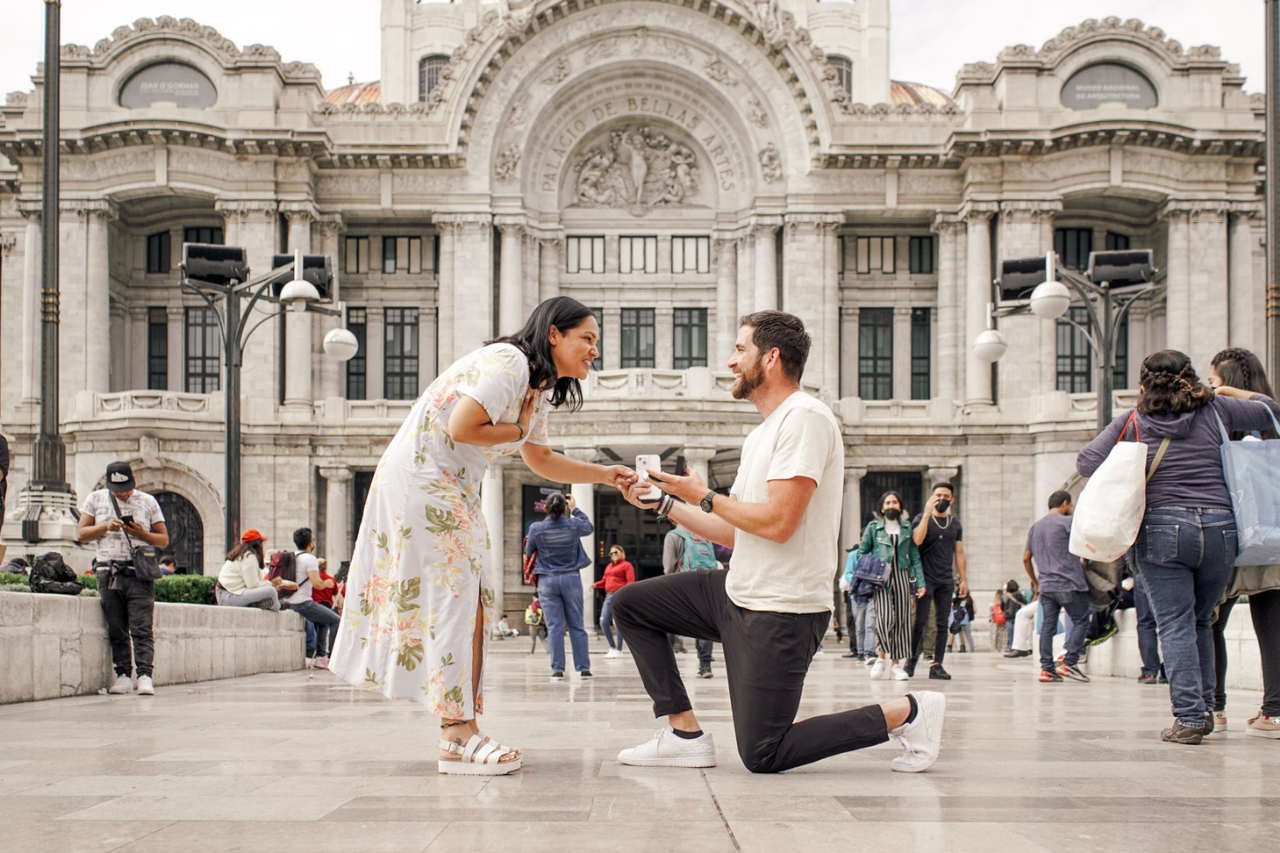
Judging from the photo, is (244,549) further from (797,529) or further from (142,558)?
(797,529)

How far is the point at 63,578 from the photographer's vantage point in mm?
10211

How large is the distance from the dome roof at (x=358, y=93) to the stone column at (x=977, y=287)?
2401 cm

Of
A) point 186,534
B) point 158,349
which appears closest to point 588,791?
point 186,534

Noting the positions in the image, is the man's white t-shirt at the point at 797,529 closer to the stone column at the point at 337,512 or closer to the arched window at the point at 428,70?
the stone column at the point at 337,512

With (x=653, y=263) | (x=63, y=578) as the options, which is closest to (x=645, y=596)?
(x=63, y=578)

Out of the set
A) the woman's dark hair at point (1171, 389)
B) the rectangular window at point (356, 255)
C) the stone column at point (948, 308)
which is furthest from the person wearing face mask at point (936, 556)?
the rectangular window at point (356, 255)

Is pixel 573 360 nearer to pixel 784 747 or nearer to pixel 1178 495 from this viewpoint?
pixel 784 747

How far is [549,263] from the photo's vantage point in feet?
120

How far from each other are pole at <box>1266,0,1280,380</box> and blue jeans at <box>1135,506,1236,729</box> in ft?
27.3

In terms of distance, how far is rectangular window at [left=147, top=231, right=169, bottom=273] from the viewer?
36.8m

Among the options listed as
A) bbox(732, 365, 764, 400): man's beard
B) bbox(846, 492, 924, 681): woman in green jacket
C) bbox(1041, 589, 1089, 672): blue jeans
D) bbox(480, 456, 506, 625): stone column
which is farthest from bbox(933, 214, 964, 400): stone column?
bbox(732, 365, 764, 400): man's beard

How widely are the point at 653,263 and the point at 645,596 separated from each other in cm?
3246

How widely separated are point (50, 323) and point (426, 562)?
11.9 m

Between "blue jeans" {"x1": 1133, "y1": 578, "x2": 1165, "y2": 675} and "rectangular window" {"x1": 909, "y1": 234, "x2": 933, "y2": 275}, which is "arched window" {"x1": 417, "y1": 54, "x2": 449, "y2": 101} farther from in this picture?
"blue jeans" {"x1": 1133, "y1": 578, "x2": 1165, "y2": 675}
